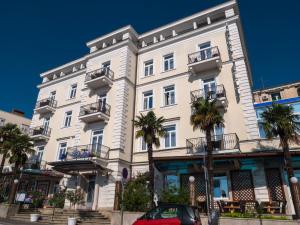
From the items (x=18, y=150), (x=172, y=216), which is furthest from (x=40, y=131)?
(x=172, y=216)

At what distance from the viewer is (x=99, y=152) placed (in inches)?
874

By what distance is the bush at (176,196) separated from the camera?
15367 millimetres

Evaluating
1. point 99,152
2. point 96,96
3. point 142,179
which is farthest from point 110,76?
point 142,179

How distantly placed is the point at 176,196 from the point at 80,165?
9000 mm

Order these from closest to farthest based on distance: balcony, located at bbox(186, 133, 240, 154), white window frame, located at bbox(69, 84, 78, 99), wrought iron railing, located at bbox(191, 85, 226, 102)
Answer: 1. balcony, located at bbox(186, 133, 240, 154)
2. wrought iron railing, located at bbox(191, 85, 226, 102)
3. white window frame, located at bbox(69, 84, 78, 99)

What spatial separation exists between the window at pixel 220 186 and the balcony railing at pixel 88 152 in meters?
9.39

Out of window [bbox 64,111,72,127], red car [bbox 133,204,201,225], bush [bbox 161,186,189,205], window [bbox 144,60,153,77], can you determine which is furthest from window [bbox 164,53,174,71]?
red car [bbox 133,204,201,225]

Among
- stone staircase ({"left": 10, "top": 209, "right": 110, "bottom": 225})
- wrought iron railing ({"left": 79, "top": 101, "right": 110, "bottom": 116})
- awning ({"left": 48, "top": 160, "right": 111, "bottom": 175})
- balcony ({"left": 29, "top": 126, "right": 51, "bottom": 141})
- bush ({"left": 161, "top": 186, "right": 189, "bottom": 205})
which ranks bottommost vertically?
stone staircase ({"left": 10, "top": 209, "right": 110, "bottom": 225})

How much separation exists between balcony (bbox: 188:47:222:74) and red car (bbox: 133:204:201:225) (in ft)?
48.9

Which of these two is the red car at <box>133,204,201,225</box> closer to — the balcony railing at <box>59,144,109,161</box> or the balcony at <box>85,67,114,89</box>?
the balcony railing at <box>59,144,109,161</box>

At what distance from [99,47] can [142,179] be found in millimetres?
17913

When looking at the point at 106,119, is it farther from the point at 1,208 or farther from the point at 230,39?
the point at 230,39

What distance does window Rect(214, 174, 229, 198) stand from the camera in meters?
18.2

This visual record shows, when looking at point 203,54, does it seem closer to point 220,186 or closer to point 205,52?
point 205,52
